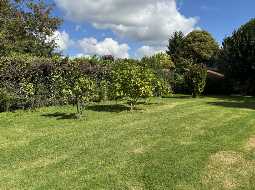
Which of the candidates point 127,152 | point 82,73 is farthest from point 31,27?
point 127,152

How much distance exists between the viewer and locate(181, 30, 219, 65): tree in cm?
6105

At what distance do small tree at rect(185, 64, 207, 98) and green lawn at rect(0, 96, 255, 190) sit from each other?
10.7m

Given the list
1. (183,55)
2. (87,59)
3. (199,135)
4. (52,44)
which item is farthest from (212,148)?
(183,55)

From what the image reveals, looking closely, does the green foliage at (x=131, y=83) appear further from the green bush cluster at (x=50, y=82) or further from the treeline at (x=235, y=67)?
the treeline at (x=235, y=67)

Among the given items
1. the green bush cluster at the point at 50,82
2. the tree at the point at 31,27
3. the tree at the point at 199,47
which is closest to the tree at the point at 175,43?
the tree at the point at 199,47

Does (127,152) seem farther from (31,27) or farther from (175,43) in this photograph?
(175,43)

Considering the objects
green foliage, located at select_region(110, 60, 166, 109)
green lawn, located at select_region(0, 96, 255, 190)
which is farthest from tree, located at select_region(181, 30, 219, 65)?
green lawn, located at select_region(0, 96, 255, 190)

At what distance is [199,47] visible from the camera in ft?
200

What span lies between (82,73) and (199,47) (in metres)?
44.4

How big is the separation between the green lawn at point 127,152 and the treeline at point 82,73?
8.56ft

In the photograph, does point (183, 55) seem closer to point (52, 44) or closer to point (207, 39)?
point (207, 39)

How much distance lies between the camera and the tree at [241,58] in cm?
2797

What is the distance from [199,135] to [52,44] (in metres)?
29.4

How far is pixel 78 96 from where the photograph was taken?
14438mm
